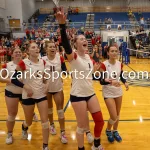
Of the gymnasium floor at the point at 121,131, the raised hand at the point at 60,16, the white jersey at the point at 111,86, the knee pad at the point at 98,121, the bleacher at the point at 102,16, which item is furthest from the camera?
the bleacher at the point at 102,16

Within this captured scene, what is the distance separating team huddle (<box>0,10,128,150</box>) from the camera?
312 centimetres

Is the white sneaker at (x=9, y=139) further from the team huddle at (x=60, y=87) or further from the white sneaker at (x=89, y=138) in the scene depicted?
the white sneaker at (x=89, y=138)

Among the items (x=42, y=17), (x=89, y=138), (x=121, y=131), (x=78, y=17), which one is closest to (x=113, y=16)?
(x=78, y=17)

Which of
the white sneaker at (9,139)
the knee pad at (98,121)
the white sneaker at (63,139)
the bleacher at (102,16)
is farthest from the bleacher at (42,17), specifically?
the knee pad at (98,121)

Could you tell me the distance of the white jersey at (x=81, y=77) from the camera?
3104 mm

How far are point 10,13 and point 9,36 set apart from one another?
4.22 meters

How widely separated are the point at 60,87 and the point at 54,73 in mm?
269

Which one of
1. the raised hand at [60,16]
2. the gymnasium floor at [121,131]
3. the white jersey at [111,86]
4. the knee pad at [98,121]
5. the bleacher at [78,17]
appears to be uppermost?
the bleacher at [78,17]

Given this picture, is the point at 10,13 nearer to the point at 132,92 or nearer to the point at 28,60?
the point at 132,92

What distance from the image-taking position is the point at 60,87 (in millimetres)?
3922

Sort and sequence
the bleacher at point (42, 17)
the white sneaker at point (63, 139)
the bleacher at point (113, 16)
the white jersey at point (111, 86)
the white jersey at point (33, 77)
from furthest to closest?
1. the bleacher at point (42, 17)
2. the bleacher at point (113, 16)
3. the white sneaker at point (63, 139)
4. the white jersey at point (111, 86)
5. the white jersey at point (33, 77)

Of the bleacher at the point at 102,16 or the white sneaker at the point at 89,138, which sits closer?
the white sneaker at the point at 89,138

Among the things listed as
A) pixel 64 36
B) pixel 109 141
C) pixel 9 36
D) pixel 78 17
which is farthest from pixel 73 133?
pixel 78 17

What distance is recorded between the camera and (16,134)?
14.3 feet
